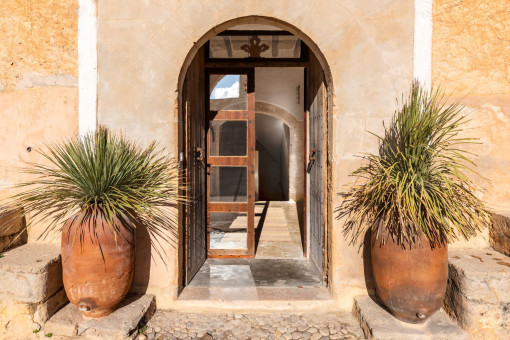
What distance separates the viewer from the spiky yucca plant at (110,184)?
7.25ft

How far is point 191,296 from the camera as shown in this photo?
2.69 metres

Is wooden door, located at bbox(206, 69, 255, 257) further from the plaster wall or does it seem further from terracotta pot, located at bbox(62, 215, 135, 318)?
terracotta pot, located at bbox(62, 215, 135, 318)

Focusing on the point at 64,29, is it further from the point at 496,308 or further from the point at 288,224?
the point at 288,224

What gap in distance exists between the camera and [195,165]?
126 inches

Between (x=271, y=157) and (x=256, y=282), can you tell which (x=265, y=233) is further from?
(x=271, y=157)

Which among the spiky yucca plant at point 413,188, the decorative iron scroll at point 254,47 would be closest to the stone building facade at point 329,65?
the spiky yucca plant at point 413,188

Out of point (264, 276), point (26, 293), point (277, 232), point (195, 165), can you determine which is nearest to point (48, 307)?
point (26, 293)

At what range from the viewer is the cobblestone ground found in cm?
228

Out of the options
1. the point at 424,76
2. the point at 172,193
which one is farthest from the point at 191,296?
the point at 424,76

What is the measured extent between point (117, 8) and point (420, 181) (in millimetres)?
2528

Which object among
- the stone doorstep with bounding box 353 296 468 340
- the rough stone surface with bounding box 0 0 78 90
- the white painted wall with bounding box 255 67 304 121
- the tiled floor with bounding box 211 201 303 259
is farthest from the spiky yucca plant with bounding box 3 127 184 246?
the white painted wall with bounding box 255 67 304 121

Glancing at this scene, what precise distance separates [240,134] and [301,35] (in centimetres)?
165

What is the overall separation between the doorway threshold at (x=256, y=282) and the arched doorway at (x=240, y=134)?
0.12 meters

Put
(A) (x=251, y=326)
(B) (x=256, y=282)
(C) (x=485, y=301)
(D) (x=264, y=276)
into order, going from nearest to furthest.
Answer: (C) (x=485, y=301) → (A) (x=251, y=326) → (B) (x=256, y=282) → (D) (x=264, y=276)
